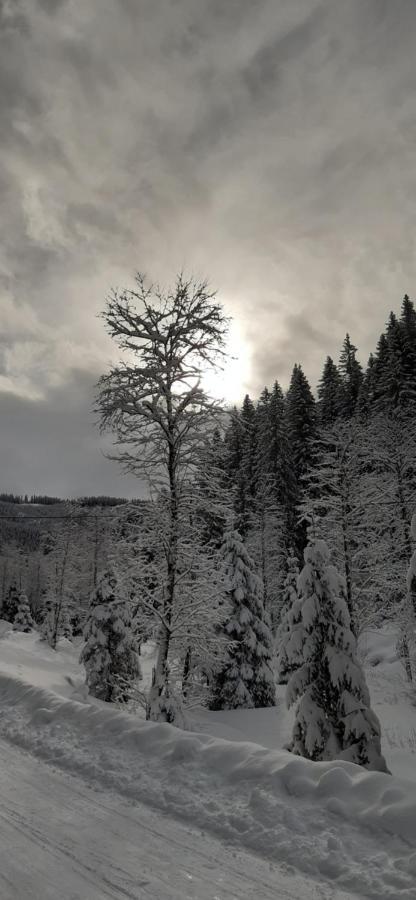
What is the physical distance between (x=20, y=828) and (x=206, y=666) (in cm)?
844

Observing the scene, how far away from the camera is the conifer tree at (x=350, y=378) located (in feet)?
154

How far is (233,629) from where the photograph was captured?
72.4 ft

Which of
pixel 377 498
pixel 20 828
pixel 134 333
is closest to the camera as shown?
pixel 20 828

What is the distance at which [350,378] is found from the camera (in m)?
52.5

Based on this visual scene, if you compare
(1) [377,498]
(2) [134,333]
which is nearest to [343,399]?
(1) [377,498]

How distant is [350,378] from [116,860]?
5273cm

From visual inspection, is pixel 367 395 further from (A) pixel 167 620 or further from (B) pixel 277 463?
(A) pixel 167 620

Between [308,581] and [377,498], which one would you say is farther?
[377,498]

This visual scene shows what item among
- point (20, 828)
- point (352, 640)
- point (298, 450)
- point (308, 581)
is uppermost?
point (298, 450)

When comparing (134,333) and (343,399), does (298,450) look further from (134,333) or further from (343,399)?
(134,333)

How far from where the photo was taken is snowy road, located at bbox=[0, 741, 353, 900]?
3.49 meters

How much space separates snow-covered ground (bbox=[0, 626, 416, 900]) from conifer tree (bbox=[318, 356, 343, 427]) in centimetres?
4039

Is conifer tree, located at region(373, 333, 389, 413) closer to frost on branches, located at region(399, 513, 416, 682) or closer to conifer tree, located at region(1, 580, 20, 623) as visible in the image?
frost on branches, located at region(399, 513, 416, 682)

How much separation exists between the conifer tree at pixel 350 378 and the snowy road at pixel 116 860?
40732 mm
